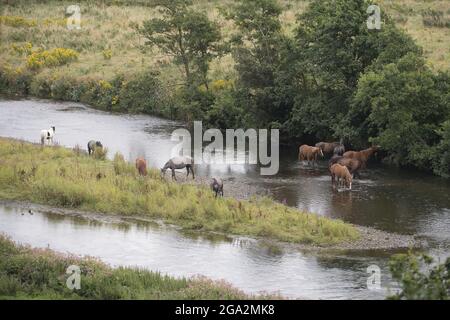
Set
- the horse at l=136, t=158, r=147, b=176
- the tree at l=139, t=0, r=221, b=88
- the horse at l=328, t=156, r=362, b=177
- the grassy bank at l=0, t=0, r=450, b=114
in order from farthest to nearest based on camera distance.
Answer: the grassy bank at l=0, t=0, r=450, b=114 → the tree at l=139, t=0, r=221, b=88 → the horse at l=328, t=156, r=362, b=177 → the horse at l=136, t=158, r=147, b=176

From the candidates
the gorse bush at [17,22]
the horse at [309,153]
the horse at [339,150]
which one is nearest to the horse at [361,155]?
the horse at [339,150]

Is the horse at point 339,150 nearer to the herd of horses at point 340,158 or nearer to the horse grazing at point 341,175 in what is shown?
the herd of horses at point 340,158

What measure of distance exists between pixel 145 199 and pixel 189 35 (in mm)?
18004

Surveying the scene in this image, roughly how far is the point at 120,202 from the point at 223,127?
1554 centimetres

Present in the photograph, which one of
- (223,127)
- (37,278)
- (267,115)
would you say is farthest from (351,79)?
(37,278)

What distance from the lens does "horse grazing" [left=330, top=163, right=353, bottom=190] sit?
34812 mm

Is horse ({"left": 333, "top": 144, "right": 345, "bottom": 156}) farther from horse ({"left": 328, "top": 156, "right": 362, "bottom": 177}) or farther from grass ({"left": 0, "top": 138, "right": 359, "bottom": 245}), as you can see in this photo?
grass ({"left": 0, "top": 138, "right": 359, "bottom": 245})

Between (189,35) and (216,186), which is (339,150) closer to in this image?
(216,186)

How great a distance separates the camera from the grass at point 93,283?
20.7m

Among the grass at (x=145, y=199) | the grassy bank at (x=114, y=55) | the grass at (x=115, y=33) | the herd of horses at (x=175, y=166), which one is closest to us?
the grass at (x=145, y=199)

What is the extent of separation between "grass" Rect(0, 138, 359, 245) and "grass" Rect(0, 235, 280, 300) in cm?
684

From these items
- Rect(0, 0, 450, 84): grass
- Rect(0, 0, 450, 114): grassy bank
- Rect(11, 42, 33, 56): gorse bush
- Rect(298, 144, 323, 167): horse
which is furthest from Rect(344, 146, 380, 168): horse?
Rect(11, 42, 33, 56): gorse bush

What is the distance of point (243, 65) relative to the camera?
145 feet

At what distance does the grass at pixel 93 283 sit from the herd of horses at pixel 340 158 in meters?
13.8
